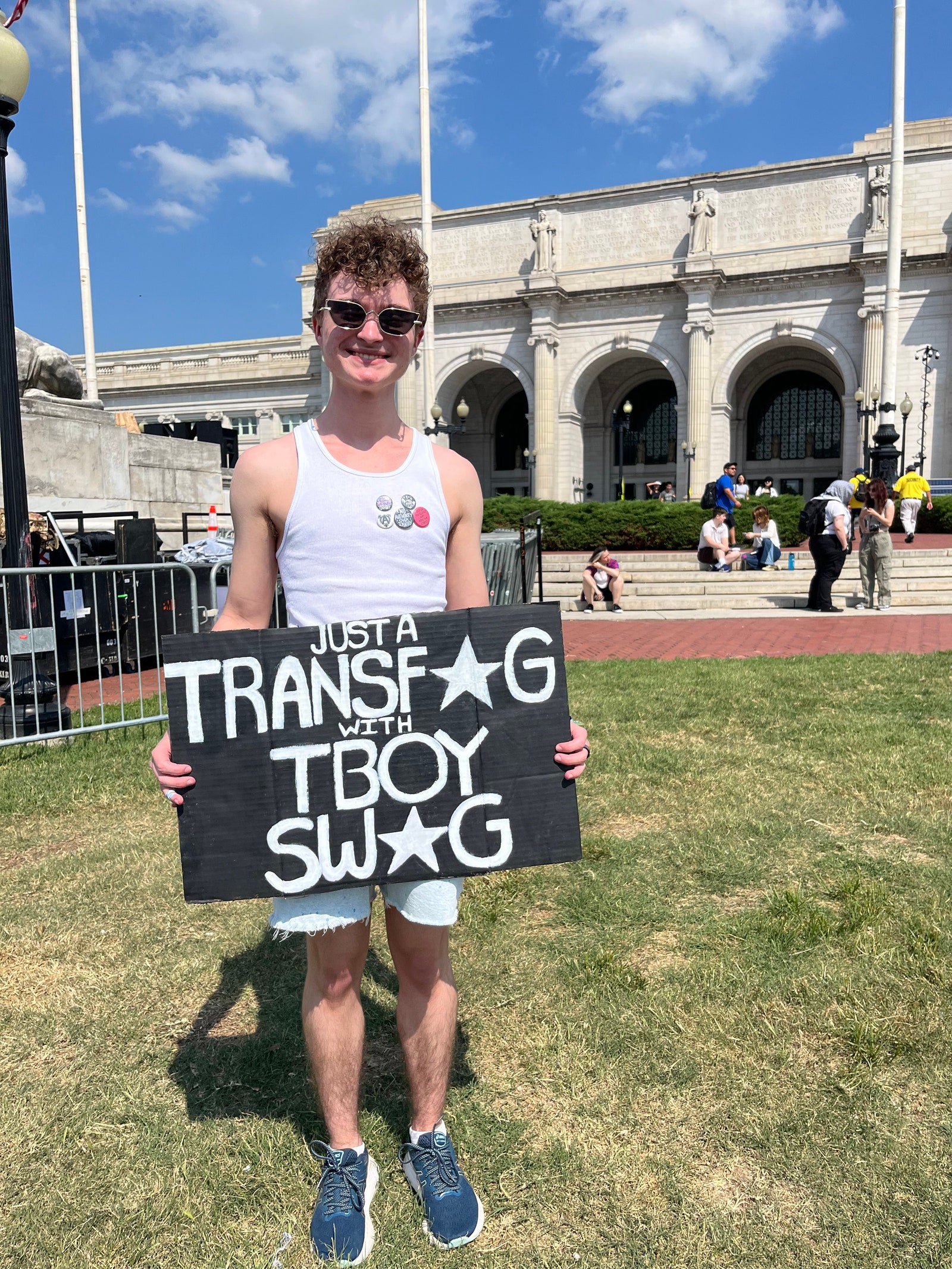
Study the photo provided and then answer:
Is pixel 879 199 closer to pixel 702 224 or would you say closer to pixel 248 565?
pixel 702 224

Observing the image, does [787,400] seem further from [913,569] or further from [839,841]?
[839,841]

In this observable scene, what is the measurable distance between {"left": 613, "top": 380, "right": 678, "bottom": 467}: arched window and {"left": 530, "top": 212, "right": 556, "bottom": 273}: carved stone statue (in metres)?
10.9

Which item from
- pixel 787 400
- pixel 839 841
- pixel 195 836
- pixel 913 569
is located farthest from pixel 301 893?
pixel 787 400

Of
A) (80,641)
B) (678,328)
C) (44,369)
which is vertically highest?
(678,328)

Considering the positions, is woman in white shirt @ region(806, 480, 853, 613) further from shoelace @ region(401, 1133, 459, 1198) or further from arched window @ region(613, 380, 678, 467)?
arched window @ region(613, 380, 678, 467)

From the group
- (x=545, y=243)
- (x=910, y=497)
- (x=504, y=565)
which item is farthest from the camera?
(x=545, y=243)

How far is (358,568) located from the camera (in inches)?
79.3

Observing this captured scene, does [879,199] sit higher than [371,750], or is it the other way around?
[879,199]

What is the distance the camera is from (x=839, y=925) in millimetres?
3352

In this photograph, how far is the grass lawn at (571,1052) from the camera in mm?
2072

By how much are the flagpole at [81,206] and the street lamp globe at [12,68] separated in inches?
730

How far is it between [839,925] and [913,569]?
13891 mm

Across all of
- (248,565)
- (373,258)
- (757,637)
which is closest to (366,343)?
(373,258)

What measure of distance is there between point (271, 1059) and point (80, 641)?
707 centimetres
